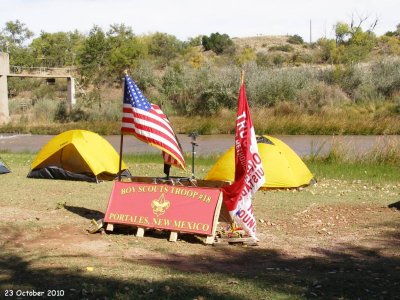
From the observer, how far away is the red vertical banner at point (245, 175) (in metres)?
9.34

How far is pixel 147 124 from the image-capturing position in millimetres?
9883

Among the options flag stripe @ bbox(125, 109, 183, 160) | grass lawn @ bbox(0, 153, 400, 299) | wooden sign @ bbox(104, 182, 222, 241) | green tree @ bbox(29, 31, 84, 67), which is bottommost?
grass lawn @ bbox(0, 153, 400, 299)

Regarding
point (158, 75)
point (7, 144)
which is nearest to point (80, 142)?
point (7, 144)

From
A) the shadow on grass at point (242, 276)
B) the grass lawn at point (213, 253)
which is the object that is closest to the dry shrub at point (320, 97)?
the grass lawn at point (213, 253)

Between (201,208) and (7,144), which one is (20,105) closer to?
(7,144)

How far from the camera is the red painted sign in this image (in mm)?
9352

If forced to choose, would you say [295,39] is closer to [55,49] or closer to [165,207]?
[55,49]

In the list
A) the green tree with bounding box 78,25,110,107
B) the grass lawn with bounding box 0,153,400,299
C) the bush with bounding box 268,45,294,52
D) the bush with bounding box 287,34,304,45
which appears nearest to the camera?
the grass lawn with bounding box 0,153,400,299

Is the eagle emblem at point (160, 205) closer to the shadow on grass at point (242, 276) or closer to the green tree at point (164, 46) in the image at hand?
the shadow on grass at point (242, 276)

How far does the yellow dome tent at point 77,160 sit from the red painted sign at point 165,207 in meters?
5.85

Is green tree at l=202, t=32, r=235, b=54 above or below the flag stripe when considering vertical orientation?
above

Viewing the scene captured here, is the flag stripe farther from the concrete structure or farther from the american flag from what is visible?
the concrete structure

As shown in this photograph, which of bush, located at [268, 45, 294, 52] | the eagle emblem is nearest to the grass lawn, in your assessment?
the eagle emblem

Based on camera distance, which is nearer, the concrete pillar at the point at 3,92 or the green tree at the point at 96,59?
the concrete pillar at the point at 3,92
